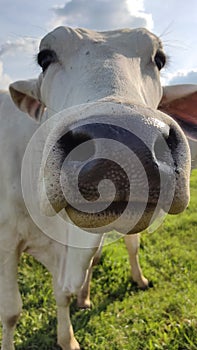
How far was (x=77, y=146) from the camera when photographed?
1588mm

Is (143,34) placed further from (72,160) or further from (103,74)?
(72,160)

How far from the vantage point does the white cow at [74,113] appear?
166cm

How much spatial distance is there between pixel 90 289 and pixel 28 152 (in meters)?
1.92

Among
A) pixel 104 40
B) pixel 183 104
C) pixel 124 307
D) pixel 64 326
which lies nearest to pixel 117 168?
pixel 104 40

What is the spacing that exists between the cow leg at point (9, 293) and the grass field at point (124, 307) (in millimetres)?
347

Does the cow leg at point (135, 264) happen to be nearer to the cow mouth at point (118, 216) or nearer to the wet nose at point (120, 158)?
the cow mouth at point (118, 216)

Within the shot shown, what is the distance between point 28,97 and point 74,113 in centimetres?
148

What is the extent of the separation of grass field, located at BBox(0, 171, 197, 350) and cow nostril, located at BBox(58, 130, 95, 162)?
8.02 feet

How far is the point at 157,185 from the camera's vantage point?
157 cm

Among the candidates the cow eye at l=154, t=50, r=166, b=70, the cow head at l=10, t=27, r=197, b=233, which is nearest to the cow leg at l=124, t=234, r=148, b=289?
the cow eye at l=154, t=50, r=166, b=70

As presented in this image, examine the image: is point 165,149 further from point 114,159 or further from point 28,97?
point 28,97

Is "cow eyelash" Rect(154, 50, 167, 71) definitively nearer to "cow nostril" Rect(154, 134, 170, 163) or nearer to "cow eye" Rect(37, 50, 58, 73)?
"cow eye" Rect(37, 50, 58, 73)

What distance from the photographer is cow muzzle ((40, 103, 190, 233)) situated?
1.50m

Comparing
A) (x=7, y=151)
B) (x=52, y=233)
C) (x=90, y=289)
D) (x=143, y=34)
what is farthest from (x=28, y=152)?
(x=90, y=289)
